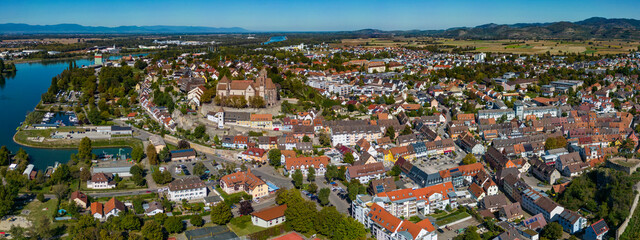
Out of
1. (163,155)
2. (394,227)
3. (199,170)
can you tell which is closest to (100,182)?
(163,155)

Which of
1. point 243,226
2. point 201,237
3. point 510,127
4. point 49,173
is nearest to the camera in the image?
point 201,237

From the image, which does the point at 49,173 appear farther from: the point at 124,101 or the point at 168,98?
the point at 124,101

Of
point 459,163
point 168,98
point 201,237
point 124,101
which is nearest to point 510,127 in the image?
point 459,163

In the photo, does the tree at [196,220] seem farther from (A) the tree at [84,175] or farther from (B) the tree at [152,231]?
(A) the tree at [84,175]

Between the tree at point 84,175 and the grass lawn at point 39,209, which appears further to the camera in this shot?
the tree at point 84,175

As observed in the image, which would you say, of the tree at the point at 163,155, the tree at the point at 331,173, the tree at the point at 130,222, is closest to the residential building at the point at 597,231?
the tree at the point at 331,173

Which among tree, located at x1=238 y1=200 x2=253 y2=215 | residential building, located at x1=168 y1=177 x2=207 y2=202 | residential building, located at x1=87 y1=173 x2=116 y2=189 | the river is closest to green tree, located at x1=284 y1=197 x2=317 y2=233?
tree, located at x1=238 y1=200 x2=253 y2=215
